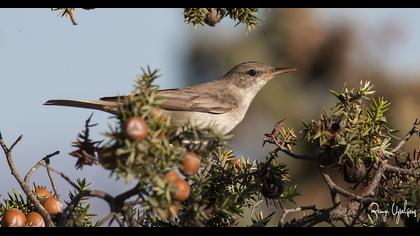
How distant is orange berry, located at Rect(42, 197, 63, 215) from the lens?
4234 millimetres

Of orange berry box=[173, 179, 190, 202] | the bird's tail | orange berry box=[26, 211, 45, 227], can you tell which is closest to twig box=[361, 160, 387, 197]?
orange berry box=[173, 179, 190, 202]

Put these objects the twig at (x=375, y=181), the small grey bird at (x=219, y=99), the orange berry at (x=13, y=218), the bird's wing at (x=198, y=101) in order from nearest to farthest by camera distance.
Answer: the orange berry at (x=13, y=218), the twig at (x=375, y=181), the small grey bird at (x=219, y=99), the bird's wing at (x=198, y=101)

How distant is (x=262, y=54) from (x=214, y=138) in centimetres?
1199

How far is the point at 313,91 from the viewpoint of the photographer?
47.4 feet

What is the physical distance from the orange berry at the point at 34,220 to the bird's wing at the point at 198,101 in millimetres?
3640

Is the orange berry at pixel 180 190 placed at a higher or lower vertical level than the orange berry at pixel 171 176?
lower

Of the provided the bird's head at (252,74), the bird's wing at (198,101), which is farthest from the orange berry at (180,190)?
the bird's head at (252,74)

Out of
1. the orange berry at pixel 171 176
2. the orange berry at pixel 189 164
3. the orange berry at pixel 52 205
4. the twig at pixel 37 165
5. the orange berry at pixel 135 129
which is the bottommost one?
the orange berry at pixel 52 205

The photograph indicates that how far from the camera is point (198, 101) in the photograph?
851cm

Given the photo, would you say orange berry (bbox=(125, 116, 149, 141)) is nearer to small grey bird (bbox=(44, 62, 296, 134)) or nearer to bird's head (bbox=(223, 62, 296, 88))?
small grey bird (bbox=(44, 62, 296, 134))

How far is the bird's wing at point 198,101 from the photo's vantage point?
806 cm

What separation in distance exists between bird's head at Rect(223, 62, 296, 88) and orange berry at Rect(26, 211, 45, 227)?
210 inches

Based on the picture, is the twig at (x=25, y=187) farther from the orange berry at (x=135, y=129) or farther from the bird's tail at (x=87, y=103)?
the bird's tail at (x=87, y=103)

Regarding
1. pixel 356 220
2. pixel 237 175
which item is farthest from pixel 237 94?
pixel 356 220
